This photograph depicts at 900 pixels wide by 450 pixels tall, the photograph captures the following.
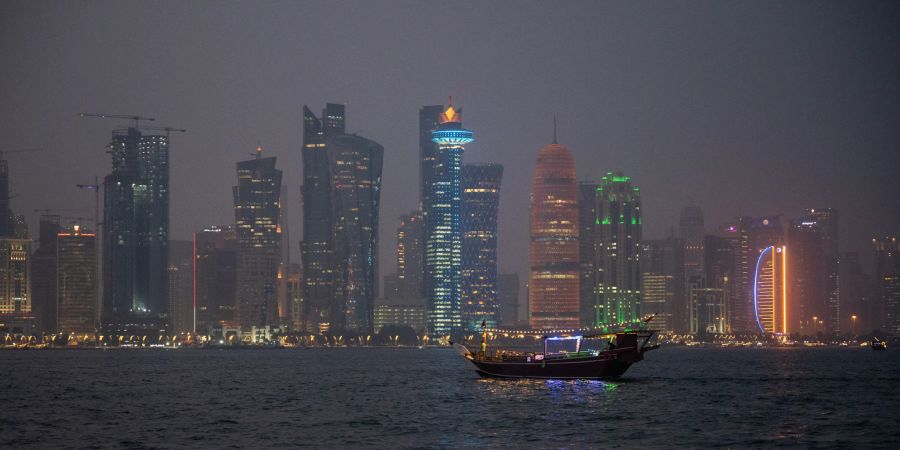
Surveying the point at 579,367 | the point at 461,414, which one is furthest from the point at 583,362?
the point at 461,414

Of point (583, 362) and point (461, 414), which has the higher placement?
point (583, 362)

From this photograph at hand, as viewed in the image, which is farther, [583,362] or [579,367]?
[579,367]

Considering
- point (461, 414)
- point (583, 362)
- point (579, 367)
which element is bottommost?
point (461, 414)

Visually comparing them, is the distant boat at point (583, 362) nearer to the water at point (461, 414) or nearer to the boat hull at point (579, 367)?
the boat hull at point (579, 367)

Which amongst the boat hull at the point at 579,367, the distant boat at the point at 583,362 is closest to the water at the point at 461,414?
the boat hull at the point at 579,367

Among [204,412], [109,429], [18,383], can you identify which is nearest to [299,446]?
[109,429]

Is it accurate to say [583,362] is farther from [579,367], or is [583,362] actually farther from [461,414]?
[461,414]

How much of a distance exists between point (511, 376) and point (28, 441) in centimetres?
7876

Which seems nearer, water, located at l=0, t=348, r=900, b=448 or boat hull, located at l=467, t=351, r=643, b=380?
water, located at l=0, t=348, r=900, b=448

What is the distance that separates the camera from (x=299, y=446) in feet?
313

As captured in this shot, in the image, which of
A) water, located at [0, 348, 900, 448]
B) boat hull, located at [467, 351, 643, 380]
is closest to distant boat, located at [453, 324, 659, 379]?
boat hull, located at [467, 351, 643, 380]

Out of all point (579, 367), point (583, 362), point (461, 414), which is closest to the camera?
point (461, 414)

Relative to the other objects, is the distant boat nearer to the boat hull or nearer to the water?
the boat hull

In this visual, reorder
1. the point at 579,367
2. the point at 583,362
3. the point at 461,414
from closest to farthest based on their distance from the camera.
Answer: the point at 461,414
the point at 583,362
the point at 579,367
